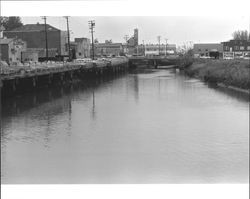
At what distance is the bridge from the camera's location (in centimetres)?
3234

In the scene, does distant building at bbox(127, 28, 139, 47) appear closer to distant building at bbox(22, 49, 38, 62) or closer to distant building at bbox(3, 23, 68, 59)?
distant building at bbox(22, 49, 38, 62)

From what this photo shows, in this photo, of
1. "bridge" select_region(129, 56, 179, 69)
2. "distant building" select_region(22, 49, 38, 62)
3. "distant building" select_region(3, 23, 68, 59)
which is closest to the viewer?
"distant building" select_region(22, 49, 38, 62)

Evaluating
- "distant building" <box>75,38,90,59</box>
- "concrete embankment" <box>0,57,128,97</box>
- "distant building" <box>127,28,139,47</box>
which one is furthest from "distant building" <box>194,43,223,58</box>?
"distant building" <box>127,28,139,47</box>

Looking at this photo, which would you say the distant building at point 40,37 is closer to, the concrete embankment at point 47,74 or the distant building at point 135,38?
the concrete embankment at point 47,74

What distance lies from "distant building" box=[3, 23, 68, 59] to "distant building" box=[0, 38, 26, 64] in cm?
239

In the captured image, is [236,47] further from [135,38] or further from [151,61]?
[135,38]

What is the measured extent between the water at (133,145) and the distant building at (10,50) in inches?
464

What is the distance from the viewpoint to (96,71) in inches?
936

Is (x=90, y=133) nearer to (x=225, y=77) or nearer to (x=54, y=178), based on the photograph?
(x=54, y=178)

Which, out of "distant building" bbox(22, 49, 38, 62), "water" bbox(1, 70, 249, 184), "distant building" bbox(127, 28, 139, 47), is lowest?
"water" bbox(1, 70, 249, 184)

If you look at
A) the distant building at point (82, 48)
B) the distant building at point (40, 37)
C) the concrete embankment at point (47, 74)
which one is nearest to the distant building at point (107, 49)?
the distant building at point (82, 48)

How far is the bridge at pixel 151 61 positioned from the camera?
3234 cm

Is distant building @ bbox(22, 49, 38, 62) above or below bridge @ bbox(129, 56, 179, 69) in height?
above

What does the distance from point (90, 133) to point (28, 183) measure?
2.59 metres
